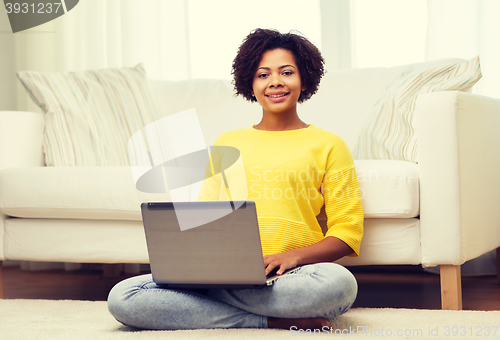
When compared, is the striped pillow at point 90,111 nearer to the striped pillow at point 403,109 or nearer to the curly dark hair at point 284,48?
the curly dark hair at point 284,48

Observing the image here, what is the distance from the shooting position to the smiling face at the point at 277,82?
3.77 ft

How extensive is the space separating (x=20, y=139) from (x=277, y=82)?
91cm

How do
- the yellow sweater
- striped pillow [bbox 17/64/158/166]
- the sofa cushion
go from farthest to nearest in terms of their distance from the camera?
1. striped pillow [bbox 17/64/158/166]
2. the sofa cushion
3. the yellow sweater

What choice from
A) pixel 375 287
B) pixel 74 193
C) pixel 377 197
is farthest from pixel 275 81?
pixel 375 287

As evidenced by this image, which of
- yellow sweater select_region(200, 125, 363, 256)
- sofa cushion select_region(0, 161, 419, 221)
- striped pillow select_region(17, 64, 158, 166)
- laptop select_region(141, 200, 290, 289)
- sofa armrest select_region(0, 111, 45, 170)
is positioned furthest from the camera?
striped pillow select_region(17, 64, 158, 166)

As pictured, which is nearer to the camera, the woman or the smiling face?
the woman

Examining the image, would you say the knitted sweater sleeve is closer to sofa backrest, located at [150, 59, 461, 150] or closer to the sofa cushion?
the sofa cushion

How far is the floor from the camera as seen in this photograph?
52.4 inches

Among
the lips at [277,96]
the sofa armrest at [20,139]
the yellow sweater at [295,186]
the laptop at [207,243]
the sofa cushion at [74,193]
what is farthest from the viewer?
the sofa armrest at [20,139]

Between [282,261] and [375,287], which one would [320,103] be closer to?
[375,287]

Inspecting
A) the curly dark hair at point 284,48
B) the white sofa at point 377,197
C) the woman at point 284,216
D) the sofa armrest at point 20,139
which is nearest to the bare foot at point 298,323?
the woman at point 284,216

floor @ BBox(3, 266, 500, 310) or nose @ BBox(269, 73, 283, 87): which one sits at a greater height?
nose @ BBox(269, 73, 283, 87)

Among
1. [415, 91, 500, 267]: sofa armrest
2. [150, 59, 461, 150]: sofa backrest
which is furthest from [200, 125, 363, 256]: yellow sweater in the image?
[150, 59, 461, 150]: sofa backrest

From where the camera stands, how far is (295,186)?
42.2 inches
